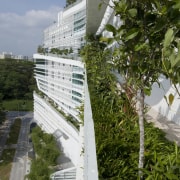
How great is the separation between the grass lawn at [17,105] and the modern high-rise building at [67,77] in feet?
54.7

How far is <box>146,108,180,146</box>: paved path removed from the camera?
462cm

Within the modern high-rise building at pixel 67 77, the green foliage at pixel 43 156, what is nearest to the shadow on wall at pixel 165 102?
the modern high-rise building at pixel 67 77

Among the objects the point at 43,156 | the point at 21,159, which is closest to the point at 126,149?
the point at 43,156

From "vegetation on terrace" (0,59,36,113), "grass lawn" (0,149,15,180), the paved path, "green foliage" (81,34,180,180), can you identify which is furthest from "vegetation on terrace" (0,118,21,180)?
"green foliage" (81,34,180,180)

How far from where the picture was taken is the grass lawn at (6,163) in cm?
1975

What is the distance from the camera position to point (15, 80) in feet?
154

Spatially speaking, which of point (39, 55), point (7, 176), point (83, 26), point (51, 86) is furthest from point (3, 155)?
point (83, 26)

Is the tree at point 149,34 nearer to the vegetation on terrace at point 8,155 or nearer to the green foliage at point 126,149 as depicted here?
the green foliage at point 126,149

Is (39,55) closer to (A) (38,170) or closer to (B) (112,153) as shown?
(A) (38,170)

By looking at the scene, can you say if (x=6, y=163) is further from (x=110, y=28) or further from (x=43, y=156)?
(x=110, y=28)

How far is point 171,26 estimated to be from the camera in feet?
2.75

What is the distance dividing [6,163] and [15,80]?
2635 centimetres

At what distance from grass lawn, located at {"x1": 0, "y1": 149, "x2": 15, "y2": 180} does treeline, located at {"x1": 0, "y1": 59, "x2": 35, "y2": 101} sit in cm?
2202

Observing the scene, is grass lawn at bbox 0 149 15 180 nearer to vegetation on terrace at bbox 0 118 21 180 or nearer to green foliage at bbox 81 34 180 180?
vegetation on terrace at bbox 0 118 21 180
